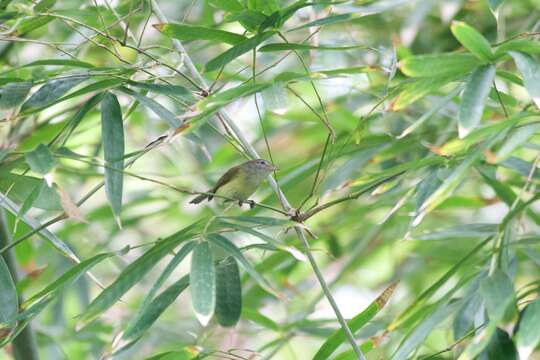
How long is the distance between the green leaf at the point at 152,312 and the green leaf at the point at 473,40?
0.49m

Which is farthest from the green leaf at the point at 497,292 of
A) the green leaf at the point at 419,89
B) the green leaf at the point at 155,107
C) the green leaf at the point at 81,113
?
the green leaf at the point at 81,113

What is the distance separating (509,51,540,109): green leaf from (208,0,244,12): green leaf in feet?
1.30

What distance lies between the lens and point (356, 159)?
2.04m

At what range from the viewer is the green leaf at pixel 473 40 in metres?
1.18

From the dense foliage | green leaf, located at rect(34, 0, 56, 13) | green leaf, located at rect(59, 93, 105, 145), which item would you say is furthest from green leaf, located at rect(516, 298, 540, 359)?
green leaf, located at rect(34, 0, 56, 13)

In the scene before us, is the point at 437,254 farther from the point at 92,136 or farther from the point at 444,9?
the point at 92,136

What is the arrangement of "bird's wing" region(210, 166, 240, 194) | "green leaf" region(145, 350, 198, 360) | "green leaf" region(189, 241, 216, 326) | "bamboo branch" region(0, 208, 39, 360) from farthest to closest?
"bird's wing" region(210, 166, 240, 194) → "bamboo branch" region(0, 208, 39, 360) → "green leaf" region(145, 350, 198, 360) → "green leaf" region(189, 241, 216, 326)

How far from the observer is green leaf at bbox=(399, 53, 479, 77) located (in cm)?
120

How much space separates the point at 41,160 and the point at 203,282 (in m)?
0.25

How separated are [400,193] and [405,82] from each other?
835 mm

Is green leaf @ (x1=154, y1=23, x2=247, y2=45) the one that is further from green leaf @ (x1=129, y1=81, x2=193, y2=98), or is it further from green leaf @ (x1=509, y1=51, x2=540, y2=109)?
green leaf @ (x1=509, y1=51, x2=540, y2=109)

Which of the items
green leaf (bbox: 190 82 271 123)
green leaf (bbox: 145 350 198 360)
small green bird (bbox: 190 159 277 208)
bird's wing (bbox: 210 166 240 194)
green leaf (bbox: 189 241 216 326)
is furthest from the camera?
bird's wing (bbox: 210 166 240 194)

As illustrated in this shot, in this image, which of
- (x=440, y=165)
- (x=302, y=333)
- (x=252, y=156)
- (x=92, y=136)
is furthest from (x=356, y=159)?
(x=92, y=136)

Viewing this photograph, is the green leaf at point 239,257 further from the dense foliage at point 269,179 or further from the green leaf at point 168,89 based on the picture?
the green leaf at point 168,89
